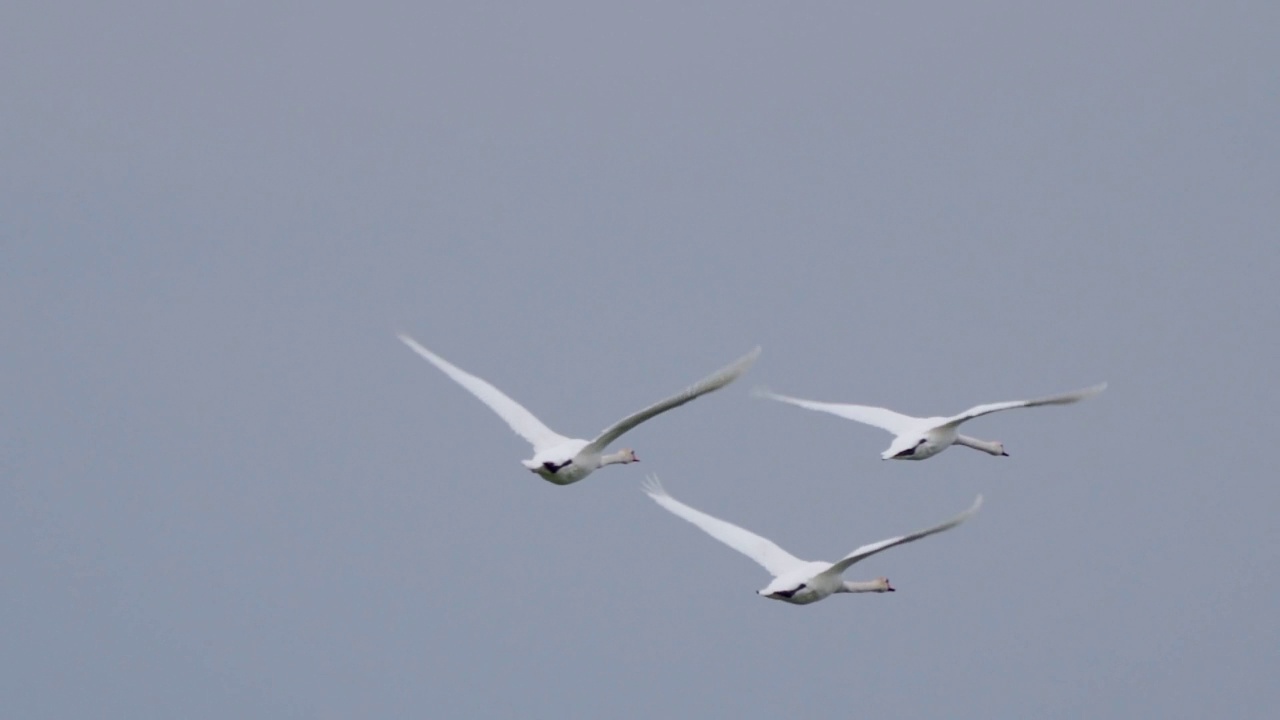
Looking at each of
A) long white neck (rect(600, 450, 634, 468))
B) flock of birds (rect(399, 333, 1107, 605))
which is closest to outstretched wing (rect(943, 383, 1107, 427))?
flock of birds (rect(399, 333, 1107, 605))

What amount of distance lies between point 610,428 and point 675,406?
9.88 feet

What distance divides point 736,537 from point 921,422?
14.8 feet

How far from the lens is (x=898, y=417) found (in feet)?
184

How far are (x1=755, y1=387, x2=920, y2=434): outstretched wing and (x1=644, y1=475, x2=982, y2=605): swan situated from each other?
12.7ft

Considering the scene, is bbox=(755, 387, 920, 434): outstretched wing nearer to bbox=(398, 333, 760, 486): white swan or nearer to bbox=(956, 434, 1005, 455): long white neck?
bbox=(956, 434, 1005, 455): long white neck

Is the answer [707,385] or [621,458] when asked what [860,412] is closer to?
[621,458]

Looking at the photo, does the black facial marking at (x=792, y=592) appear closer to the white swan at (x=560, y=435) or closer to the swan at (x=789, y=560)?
the swan at (x=789, y=560)

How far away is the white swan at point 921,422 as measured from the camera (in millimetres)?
49938

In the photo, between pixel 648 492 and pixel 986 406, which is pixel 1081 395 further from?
pixel 648 492

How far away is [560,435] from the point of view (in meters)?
53.5

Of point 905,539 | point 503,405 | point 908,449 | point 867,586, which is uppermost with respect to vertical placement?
point 503,405

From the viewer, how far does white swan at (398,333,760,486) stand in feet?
144

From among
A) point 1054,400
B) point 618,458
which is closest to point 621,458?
point 618,458

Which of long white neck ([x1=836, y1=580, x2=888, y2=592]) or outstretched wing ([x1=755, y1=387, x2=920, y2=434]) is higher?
outstretched wing ([x1=755, y1=387, x2=920, y2=434])
